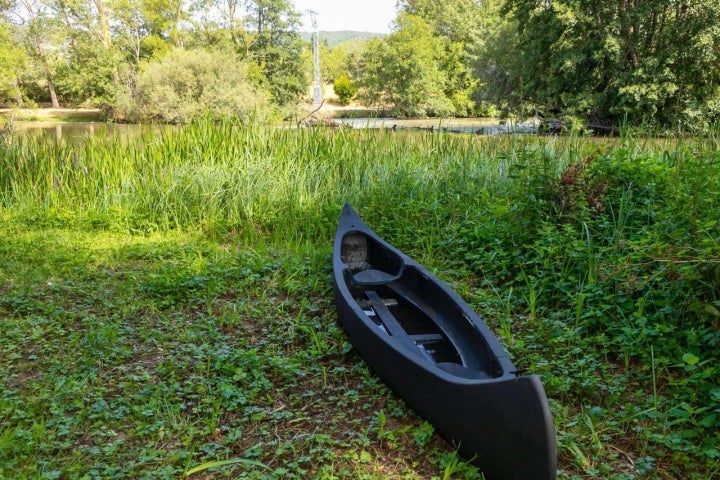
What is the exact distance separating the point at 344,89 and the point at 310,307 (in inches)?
1641

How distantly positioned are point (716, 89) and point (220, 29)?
28.4m

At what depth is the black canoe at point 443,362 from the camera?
1794 mm

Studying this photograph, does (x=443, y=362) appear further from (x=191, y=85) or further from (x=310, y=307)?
(x=191, y=85)

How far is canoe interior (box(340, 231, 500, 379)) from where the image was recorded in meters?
2.61

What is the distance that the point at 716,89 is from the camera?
1612 cm

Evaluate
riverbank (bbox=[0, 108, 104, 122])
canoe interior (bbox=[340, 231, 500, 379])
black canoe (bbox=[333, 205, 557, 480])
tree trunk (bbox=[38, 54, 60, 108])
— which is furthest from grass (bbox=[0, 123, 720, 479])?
tree trunk (bbox=[38, 54, 60, 108])

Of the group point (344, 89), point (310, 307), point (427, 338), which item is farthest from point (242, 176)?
point (344, 89)

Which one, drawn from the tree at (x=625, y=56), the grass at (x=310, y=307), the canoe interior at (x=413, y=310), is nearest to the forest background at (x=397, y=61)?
the tree at (x=625, y=56)

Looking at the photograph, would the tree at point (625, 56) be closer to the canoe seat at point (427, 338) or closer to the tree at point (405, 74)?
the canoe seat at point (427, 338)

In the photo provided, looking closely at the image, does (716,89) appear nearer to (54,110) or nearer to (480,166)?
(480,166)

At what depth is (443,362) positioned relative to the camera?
267 cm

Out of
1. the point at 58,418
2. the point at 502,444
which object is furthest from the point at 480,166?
the point at 58,418

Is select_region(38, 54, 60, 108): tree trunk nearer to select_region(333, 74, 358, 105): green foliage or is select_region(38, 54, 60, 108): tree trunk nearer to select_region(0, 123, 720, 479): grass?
select_region(333, 74, 358, 105): green foliage

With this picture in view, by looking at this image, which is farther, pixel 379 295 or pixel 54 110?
pixel 54 110
